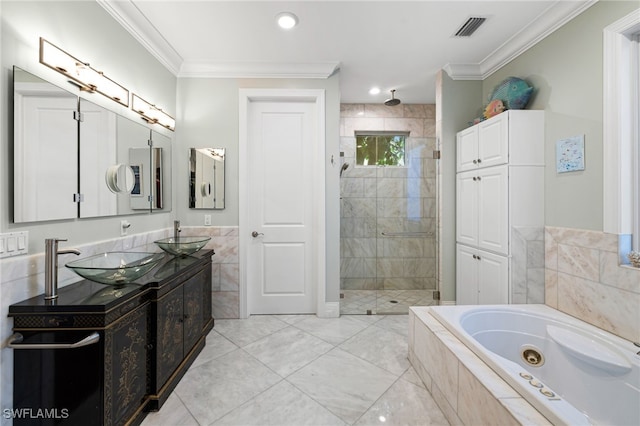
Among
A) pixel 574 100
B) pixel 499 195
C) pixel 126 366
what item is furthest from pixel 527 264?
pixel 126 366

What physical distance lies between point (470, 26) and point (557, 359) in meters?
2.52

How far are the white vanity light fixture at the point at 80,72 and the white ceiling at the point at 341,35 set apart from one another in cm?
55

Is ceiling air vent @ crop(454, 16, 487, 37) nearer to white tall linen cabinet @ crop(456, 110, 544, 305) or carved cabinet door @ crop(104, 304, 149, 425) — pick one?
white tall linen cabinet @ crop(456, 110, 544, 305)

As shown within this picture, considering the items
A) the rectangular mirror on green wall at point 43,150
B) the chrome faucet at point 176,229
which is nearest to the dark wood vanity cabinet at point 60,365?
the rectangular mirror on green wall at point 43,150

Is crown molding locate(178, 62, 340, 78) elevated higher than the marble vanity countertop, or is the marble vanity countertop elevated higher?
crown molding locate(178, 62, 340, 78)

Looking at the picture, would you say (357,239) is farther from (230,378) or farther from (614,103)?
(614,103)

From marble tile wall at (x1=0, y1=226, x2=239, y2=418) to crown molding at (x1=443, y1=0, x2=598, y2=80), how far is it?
298 cm

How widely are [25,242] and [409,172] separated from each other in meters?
3.61

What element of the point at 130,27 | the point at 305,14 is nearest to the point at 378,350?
the point at 305,14

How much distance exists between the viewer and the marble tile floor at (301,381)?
4.97ft

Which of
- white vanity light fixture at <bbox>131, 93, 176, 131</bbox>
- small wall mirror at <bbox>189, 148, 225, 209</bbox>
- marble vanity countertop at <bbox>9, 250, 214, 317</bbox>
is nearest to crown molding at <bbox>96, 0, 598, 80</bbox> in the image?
white vanity light fixture at <bbox>131, 93, 176, 131</bbox>

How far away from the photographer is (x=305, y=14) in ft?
6.59

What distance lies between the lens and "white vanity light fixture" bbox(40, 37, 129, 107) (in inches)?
54.2

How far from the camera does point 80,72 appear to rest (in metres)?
1.56
